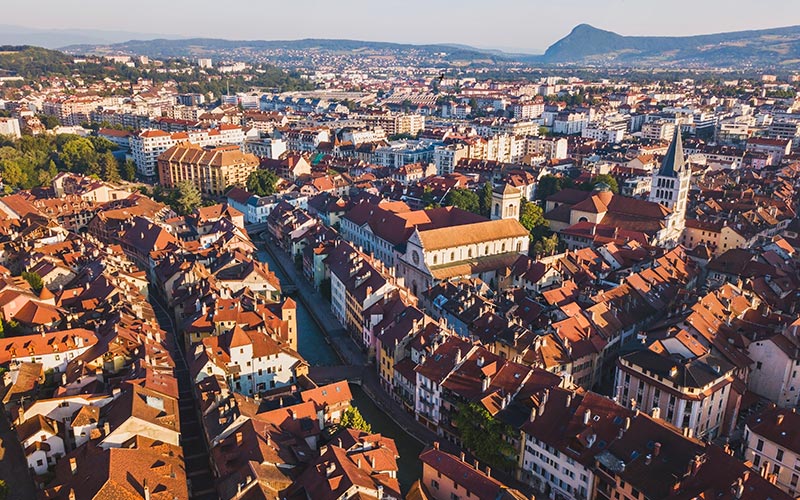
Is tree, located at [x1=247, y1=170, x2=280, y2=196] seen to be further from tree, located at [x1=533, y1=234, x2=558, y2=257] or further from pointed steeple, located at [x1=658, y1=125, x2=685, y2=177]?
pointed steeple, located at [x1=658, y1=125, x2=685, y2=177]

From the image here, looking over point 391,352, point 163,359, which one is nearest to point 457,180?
point 391,352

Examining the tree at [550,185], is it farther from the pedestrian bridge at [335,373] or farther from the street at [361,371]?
the pedestrian bridge at [335,373]

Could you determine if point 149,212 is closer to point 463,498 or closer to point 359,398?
point 359,398

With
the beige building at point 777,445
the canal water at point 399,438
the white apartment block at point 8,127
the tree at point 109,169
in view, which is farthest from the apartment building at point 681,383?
the white apartment block at point 8,127

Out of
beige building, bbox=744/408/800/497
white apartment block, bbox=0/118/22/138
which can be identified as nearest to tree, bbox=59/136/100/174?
white apartment block, bbox=0/118/22/138

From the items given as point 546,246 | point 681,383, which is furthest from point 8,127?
point 681,383

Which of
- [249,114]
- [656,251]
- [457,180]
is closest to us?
[656,251]

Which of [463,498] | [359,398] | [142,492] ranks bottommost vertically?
[359,398]
